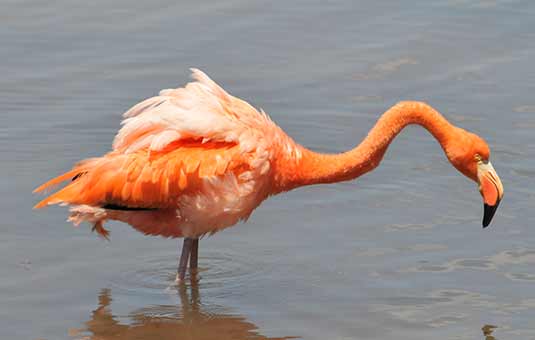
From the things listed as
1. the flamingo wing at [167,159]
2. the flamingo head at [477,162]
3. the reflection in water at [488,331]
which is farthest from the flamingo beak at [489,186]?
the flamingo wing at [167,159]

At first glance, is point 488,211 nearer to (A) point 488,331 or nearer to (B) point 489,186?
(B) point 489,186

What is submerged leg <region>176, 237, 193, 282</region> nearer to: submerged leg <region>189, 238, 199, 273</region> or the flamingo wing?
submerged leg <region>189, 238, 199, 273</region>

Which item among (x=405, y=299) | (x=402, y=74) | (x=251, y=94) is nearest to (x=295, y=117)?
(x=251, y=94)

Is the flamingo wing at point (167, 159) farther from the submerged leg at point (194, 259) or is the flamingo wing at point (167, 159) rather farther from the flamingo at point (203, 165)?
the submerged leg at point (194, 259)

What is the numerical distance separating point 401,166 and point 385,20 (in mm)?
3432

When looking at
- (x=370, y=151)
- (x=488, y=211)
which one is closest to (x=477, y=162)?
(x=488, y=211)

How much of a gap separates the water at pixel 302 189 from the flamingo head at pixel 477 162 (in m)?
0.68

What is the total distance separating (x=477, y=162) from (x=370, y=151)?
806mm

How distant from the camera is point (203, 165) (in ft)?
31.1

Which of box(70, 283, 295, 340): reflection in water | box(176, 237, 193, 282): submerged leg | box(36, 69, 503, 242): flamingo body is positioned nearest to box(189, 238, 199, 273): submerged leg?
box(176, 237, 193, 282): submerged leg

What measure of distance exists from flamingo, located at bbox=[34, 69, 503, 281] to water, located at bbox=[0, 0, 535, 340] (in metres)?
0.60

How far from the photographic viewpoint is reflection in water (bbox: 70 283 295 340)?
9.28 metres

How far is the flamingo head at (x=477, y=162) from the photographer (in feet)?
31.9

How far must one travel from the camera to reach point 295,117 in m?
12.9
